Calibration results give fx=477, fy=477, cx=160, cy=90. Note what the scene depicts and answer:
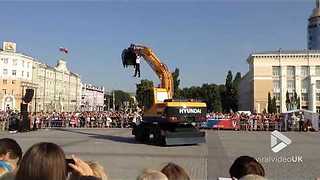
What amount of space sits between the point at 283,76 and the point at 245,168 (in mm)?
135290

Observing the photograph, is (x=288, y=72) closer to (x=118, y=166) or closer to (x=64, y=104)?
(x=64, y=104)

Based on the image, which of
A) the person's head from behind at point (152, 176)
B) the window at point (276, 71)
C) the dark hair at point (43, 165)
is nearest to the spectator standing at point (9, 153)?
the dark hair at point (43, 165)

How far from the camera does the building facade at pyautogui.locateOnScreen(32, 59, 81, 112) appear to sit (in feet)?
490

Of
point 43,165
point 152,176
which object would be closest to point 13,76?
point 152,176

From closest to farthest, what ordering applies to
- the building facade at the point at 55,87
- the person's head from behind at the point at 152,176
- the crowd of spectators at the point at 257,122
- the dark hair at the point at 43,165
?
1. the dark hair at the point at 43,165
2. the person's head from behind at the point at 152,176
3. the crowd of spectators at the point at 257,122
4. the building facade at the point at 55,87

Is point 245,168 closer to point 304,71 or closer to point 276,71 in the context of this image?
point 276,71

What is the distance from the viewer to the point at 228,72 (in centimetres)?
11762

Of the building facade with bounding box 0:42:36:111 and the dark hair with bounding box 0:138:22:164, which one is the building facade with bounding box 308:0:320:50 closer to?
the building facade with bounding box 0:42:36:111

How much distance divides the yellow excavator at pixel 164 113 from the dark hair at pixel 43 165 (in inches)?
792

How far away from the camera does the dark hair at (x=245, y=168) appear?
4793mm

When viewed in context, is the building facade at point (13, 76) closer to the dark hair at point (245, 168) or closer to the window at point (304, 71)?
the window at point (304, 71)

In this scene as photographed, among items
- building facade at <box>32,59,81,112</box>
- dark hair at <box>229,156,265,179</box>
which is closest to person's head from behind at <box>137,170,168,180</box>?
dark hair at <box>229,156,265,179</box>

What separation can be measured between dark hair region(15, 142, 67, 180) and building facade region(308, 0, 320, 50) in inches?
6779

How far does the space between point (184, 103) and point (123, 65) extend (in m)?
5.16
